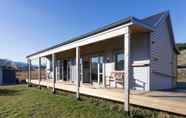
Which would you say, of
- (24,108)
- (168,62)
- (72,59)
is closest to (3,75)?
(72,59)

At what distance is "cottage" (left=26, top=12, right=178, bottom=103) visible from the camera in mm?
7129

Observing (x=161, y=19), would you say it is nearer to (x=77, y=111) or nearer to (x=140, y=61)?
(x=140, y=61)

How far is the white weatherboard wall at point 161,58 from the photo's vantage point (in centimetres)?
840

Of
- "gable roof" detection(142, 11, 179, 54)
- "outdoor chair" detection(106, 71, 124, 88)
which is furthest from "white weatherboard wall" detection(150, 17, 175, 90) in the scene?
"outdoor chair" detection(106, 71, 124, 88)

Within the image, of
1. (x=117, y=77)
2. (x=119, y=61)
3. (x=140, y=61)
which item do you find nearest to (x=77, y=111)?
(x=117, y=77)

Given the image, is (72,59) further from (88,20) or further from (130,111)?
(130,111)

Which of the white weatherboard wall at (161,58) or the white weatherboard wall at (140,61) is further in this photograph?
the white weatherboard wall at (161,58)

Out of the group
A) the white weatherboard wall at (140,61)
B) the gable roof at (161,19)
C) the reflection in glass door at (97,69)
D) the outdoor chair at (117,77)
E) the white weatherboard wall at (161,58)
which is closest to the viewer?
the white weatherboard wall at (140,61)

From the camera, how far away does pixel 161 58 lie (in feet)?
29.8

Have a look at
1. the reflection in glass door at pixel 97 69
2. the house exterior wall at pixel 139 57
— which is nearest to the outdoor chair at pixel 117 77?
the house exterior wall at pixel 139 57

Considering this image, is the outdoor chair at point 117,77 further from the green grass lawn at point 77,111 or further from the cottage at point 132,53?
the green grass lawn at point 77,111

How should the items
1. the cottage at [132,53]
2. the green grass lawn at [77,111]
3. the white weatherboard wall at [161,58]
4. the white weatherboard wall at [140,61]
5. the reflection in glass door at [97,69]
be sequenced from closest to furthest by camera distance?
the green grass lawn at [77,111] → the cottage at [132,53] → the white weatherboard wall at [140,61] → the white weatherboard wall at [161,58] → the reflection in glass door at [97,69]

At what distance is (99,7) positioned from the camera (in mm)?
16000

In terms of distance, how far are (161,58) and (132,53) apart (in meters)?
1.61
